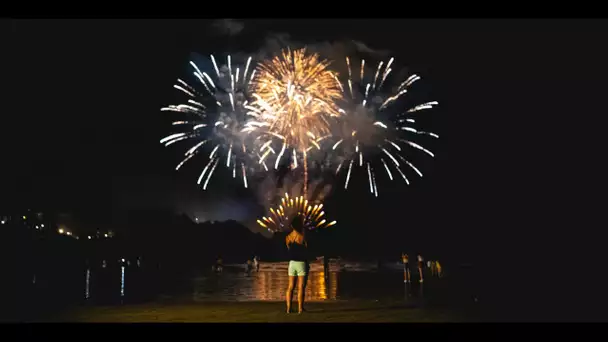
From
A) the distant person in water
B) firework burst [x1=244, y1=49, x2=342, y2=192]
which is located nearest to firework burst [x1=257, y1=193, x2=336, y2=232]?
the distant person in water

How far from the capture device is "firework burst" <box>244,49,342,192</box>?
74.1 feet

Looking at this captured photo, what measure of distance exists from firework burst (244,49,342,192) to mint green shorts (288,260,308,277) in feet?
33.7

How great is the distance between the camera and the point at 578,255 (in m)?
25.2

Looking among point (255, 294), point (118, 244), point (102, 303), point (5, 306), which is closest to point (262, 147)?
point (255, 294)

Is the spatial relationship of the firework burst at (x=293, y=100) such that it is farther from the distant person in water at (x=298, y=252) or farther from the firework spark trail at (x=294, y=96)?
the distant person in water at (x=298, y=252)

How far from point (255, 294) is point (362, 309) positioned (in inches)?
204

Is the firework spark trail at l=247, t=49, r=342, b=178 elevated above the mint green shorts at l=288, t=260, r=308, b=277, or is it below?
above

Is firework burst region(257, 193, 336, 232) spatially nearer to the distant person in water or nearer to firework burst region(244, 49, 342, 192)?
the distant person in water

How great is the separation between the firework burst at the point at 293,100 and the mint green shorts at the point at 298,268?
10.3 meters

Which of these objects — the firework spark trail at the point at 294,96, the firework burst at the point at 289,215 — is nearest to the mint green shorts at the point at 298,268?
the firework burst at the point at 289,215

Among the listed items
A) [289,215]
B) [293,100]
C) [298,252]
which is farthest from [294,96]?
[298,252]

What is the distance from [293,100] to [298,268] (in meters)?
10.7

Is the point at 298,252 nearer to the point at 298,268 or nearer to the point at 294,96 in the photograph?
the point at 298,268

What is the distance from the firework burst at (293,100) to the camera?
2258 centimetres
